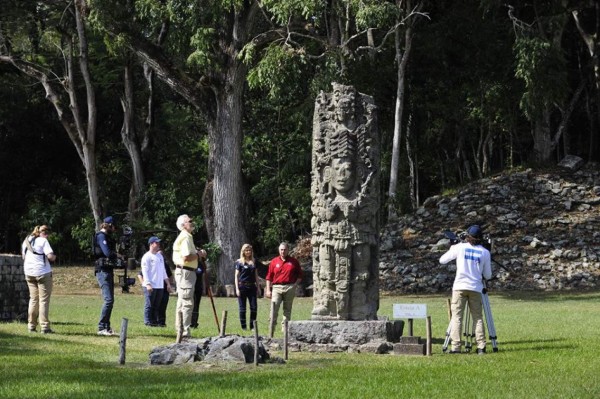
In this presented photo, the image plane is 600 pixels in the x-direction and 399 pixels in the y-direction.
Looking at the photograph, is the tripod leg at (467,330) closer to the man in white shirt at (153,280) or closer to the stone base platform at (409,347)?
the stone base platform at (409,347)

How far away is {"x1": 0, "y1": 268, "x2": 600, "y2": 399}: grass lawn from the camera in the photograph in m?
12.7

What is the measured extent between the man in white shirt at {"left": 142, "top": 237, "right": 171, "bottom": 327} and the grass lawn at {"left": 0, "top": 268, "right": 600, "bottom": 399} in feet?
1.62

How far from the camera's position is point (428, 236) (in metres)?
39.8

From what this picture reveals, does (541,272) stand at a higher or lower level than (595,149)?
lower

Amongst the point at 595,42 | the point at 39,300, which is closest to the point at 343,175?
the point at 39,300

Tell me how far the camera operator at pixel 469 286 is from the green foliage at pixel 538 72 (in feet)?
59.9

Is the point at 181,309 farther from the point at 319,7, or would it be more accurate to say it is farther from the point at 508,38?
the point at 508,38

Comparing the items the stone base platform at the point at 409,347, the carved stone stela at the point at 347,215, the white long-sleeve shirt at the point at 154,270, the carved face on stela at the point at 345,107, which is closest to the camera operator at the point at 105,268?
the white long-sleeve shirt at the point at 154,270

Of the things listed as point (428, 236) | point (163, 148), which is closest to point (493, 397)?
point (428, 236)

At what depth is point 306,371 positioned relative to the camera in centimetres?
1488

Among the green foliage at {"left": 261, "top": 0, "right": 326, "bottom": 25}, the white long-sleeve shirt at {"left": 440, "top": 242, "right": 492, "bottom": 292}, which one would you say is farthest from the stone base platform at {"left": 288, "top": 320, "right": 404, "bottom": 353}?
the green foliage at {"left": 261, "top": 0, "right": 326, "bottom": 25}

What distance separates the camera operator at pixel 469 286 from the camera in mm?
17094

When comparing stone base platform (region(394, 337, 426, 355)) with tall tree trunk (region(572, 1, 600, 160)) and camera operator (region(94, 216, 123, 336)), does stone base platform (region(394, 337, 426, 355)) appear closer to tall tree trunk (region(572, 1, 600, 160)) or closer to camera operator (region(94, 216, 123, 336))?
camera operator (region(94, 216, 123, 336))

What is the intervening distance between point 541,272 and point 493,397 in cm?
2454
